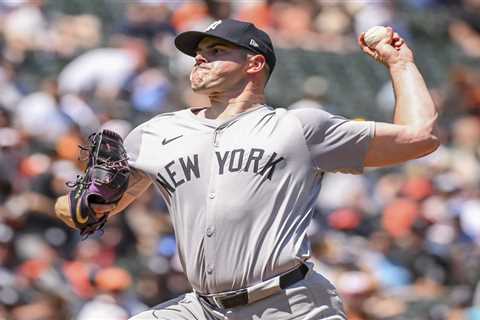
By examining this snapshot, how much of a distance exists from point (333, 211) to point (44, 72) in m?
3.13

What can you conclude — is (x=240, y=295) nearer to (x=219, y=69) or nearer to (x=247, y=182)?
(x=247, y=182)

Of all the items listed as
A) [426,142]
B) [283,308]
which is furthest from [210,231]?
[426,142]

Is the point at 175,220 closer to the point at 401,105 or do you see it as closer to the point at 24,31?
the point at 401,105

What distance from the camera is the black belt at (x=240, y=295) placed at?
546cm

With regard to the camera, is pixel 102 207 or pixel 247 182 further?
pixel 102 207

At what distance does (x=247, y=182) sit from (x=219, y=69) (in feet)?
1.76

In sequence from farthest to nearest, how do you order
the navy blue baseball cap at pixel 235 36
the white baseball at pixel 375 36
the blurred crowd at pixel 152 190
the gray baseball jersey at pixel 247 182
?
1. the blurred crowd at pixel 152 190
2. the white baseball at pixel 375 36
3. the navy blue baseball cap at pixel 235 36
4. the gray baseball jersey at pixel 247 182

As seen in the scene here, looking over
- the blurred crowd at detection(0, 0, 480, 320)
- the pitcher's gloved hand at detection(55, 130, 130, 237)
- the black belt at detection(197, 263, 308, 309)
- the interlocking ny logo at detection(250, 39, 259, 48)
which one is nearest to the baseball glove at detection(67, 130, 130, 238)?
the pitcher's gloved hand at detection(55, 130, 130, 237)

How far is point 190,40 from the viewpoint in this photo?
19.3ft

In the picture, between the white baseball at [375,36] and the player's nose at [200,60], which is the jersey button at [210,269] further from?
the white baseball at [375,36]

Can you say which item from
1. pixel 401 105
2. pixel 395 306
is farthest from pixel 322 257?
pixel 401 105

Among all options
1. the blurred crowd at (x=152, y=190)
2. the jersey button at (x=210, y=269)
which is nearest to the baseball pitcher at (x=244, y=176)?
the jersey button at (x=210, y=269)

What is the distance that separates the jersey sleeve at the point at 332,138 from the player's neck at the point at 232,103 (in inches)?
10.4

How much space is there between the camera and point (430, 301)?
11.1m
